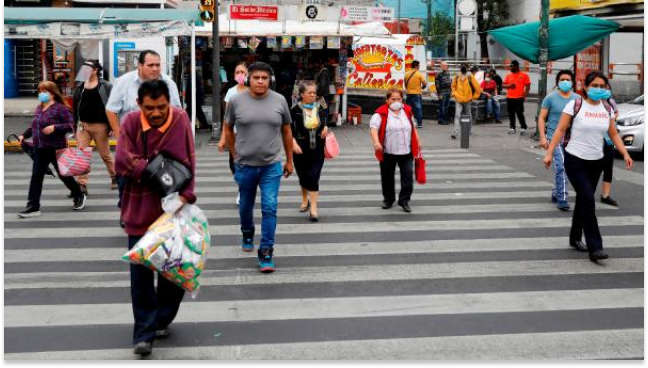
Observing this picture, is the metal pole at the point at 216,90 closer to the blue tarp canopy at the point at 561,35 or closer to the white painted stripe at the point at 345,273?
the blue tarp canopy at the point at 561,35

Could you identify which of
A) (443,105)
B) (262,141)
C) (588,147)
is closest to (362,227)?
(262,141)

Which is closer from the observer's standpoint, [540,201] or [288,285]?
[288,285]

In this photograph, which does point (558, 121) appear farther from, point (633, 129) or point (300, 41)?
point (300, 41)

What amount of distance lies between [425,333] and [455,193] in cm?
653

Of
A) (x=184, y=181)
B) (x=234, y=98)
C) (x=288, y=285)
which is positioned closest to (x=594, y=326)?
(x=288, y=285)

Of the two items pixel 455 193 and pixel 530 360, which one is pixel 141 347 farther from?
pixel 455 193

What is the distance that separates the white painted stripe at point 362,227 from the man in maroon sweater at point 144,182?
386 cm

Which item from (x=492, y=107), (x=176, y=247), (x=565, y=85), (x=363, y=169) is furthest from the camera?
(x=492, y=107)

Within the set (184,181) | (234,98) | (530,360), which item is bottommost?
(530,360)

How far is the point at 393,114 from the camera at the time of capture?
10828 millimetres

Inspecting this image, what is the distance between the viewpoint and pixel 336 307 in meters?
6.62

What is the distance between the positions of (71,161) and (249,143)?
3.85 metres

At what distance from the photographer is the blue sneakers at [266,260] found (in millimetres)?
7695

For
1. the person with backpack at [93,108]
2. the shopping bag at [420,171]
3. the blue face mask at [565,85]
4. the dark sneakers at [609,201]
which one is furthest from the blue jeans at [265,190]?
the dark sneakers at [609,201]
